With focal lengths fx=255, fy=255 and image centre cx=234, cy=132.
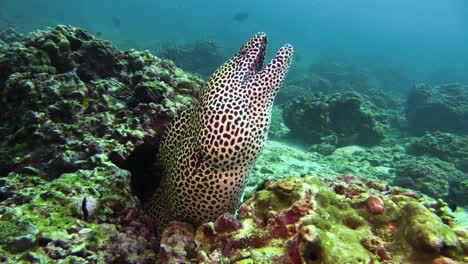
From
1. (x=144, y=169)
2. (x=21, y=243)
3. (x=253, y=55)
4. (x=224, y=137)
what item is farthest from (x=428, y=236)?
(x=144, y=169)

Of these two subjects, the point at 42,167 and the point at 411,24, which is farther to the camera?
the point at 411,24

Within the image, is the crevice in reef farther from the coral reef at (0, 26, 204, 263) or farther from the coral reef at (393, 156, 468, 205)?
the coral reef at (393, 156, 468, 205)

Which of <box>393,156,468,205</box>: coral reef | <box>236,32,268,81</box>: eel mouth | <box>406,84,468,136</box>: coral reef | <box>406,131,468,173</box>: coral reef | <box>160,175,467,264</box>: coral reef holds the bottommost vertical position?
Result: <box>393,156,468,205</box>: coral reef

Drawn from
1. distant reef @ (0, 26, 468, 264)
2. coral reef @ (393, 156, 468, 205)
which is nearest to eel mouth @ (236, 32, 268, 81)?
distant reef @ (0, 26, 468, 264)

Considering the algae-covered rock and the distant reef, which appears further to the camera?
the distant reef

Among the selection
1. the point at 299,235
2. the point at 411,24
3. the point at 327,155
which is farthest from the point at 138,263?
the point at 411,24

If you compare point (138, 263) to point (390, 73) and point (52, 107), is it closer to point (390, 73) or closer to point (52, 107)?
point (52, 107)

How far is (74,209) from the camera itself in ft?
8.07

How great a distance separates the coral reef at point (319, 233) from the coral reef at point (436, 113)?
64.0 feet

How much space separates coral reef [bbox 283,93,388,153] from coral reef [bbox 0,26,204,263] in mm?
9716

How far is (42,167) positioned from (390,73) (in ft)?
173

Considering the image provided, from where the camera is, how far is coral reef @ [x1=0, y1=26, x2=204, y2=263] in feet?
7.24

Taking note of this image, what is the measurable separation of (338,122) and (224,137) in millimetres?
12581

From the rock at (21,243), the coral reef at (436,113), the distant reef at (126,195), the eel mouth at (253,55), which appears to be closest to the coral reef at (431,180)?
the distant reef at (126,195)
